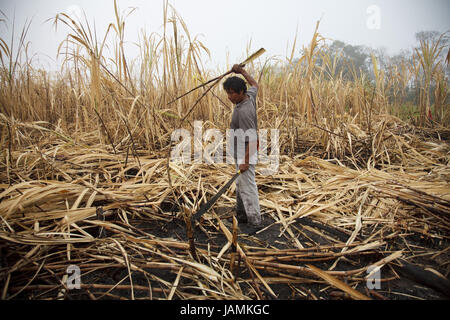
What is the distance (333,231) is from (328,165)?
0.82 meters

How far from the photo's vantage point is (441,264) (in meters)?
1.02

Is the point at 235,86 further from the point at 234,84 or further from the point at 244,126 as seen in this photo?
the point at 244,126

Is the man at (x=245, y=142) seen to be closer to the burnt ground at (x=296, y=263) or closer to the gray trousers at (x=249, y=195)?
the gray trousers at (x=249, y=195)

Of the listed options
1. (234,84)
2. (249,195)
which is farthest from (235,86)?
(249,195)

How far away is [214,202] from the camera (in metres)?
1.27

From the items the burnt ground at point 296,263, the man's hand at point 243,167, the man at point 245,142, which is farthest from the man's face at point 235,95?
the burnt ground at point 296,263

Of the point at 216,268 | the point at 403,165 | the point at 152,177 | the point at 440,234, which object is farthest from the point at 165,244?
the point at 403,165

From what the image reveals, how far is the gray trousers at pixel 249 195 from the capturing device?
54.9 inches

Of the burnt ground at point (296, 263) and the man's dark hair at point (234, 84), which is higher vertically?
the man's dark hair at point (234, 84)

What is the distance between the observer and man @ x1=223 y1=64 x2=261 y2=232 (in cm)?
138

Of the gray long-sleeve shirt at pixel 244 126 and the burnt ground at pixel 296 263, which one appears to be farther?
the gray long-sleeve shirt at pixel 244 126

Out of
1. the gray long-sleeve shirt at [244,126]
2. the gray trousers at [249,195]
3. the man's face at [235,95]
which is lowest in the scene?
the gray trousers at [249,195]

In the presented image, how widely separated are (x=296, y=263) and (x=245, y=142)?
70cm
